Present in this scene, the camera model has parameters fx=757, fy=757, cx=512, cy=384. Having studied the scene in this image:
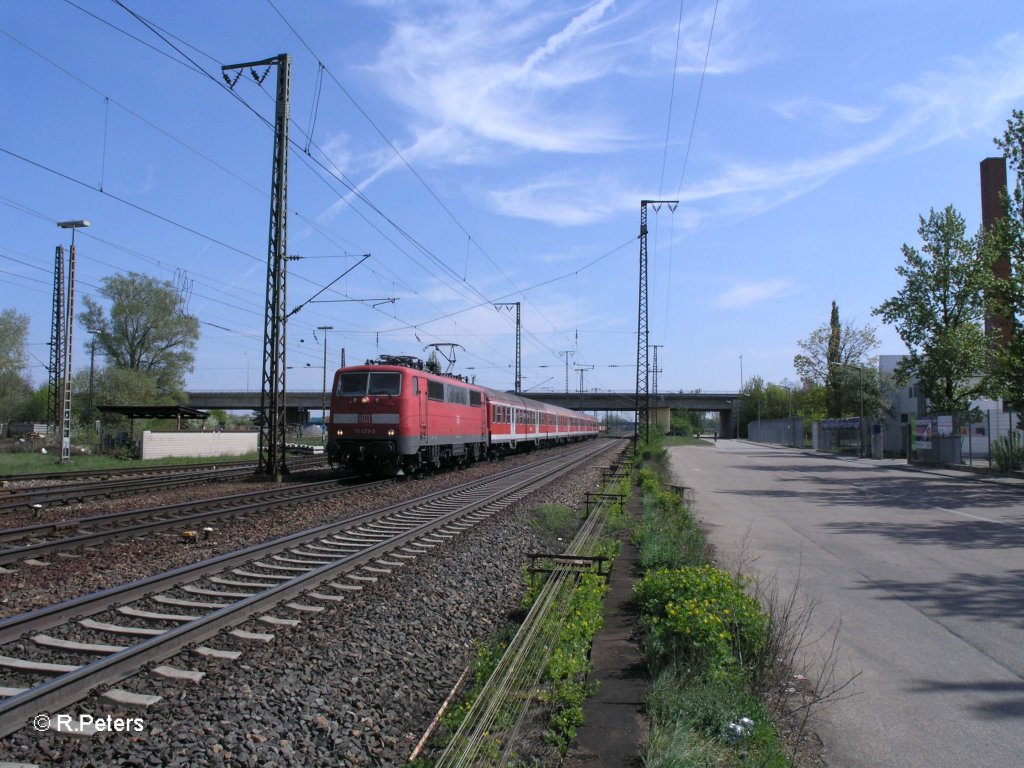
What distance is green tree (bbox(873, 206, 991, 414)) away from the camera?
1446 inches

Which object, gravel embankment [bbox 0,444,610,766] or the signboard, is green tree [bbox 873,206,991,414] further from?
gravel embankment [bbox 0,444,610,766]

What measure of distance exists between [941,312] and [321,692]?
4121cm

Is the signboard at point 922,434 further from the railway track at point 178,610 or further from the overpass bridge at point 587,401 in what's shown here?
the overpass bridge at point 587,401

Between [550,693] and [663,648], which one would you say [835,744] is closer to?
[663,648]

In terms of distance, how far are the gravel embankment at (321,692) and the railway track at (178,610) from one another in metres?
0.16

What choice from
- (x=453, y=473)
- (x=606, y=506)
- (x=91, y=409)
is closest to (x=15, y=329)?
(x=91, y=409)

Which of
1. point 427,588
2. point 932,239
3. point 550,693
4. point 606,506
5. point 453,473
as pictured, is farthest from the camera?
point 932,239

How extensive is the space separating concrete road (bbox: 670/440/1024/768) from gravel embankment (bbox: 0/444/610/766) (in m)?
2.61

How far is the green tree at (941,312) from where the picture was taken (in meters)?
36.7

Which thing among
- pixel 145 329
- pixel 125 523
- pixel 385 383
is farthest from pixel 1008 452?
pixel 145 329

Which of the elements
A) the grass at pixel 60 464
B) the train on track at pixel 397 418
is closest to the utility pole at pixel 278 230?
the train on track at pixel 397 418

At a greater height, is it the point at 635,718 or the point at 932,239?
the point at 932,239

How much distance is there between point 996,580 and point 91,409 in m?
48.0

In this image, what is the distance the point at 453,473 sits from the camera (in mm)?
24953
